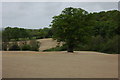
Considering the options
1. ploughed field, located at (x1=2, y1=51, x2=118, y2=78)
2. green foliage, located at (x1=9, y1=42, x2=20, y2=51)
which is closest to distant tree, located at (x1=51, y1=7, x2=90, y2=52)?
ploughed field, located at (x1=2, y1=51, x2=118, y2=78)

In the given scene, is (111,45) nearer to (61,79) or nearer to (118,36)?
(118,36)

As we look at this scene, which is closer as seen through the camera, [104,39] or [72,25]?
[72,25]

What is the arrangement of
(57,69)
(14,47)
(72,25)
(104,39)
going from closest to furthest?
(57,69), (72,25), (14,47), (104,39)

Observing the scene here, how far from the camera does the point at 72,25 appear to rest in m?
19.4

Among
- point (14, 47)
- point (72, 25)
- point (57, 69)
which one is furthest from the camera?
point (14, 47)

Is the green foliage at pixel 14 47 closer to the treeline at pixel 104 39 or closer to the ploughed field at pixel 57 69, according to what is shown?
the treeline at pixel 104 39

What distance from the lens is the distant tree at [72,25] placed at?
19.2 m

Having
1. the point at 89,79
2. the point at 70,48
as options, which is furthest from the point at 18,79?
the point at 70,48

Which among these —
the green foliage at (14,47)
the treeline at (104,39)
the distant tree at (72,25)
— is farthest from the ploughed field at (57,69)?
the green foliage at (14,47)

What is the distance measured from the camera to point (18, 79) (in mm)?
5254

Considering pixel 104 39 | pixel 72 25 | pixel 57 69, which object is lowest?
pixel 57 69

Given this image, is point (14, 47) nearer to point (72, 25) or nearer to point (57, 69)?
point (72, 25)

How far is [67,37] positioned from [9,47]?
12.3 metres

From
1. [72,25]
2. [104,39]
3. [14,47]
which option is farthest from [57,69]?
[104,39]
